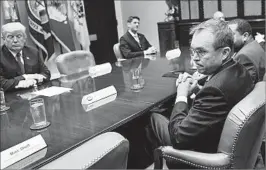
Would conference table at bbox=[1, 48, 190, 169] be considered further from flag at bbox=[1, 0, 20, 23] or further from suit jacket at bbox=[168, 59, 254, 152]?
flag at bbox=[1, 0, 20, 23]

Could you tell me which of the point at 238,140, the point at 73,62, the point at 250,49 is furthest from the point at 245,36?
the point at 73,62

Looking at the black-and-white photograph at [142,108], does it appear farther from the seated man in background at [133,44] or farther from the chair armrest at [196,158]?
the seated man in background at [133,44]

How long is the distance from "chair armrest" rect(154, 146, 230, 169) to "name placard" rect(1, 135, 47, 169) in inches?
23.4

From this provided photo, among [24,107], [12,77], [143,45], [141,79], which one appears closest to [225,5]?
[143,45]

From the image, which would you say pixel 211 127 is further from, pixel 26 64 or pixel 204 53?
pixel 26 64

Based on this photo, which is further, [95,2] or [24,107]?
[95,2]

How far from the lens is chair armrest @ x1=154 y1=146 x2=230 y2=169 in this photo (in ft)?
4.28

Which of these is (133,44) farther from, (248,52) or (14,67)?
(248,52)

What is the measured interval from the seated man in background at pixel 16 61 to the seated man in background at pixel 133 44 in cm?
144

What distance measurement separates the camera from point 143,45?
4344 millimetres

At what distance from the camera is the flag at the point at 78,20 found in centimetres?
504

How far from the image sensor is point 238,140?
4.14 feet

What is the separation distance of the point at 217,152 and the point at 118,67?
1.79m

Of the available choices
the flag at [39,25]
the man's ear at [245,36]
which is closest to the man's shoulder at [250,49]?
the man's ear at [245,36]
